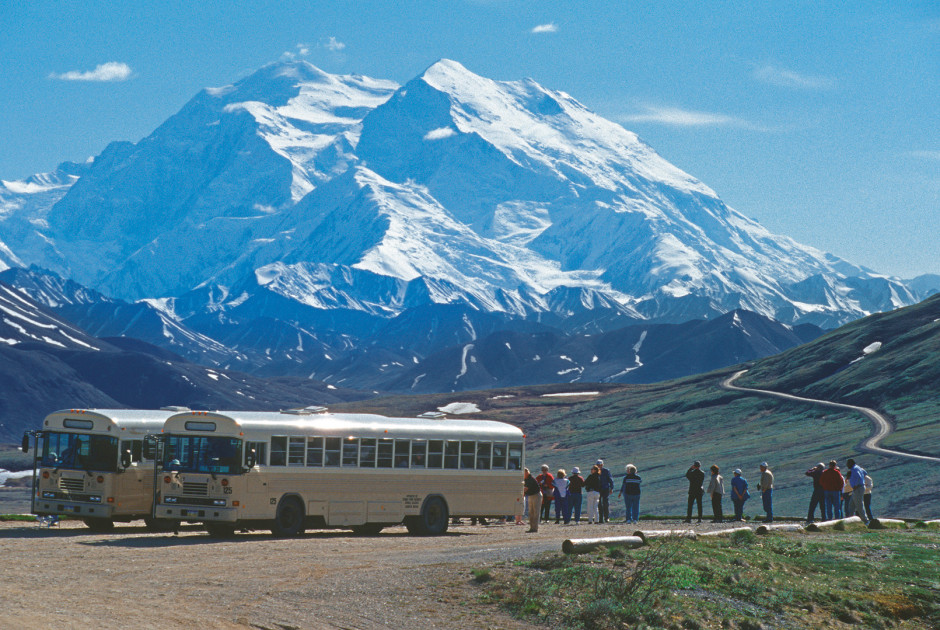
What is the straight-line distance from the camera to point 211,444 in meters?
33.0

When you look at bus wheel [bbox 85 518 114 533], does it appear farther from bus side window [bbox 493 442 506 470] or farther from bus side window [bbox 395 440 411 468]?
bus side window [bbox 493 442 506 470]

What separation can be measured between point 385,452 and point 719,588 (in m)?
14.3

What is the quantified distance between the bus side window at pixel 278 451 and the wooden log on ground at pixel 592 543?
33.8 ft

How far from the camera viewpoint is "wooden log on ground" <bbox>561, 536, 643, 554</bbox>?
26.2m

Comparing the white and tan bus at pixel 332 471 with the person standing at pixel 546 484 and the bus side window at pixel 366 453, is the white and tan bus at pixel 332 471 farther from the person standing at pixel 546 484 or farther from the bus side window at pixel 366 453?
the person standing at pixel 546 484

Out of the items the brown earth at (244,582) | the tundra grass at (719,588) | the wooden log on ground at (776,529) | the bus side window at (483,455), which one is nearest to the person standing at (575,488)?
the bus side window at (483,455)

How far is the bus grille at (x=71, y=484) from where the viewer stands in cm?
3481

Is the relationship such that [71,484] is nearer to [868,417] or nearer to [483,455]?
[483,455]

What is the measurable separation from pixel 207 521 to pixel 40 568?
801 centimetres

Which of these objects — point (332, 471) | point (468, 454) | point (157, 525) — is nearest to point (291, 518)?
point (332, 471)

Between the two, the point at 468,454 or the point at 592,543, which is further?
the point at 468,454

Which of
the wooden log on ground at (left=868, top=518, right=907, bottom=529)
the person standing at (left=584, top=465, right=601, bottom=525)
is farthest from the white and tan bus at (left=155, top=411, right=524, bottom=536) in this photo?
the wooden log on ground at (left=868, top=518, right=907, bottom=529)

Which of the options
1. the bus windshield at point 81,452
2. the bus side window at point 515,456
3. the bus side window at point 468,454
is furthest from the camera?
the bus side window at point 515,456

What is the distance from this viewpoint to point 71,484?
115 ft
